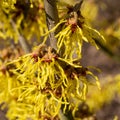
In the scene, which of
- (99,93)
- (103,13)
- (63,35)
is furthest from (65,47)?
(103,13)

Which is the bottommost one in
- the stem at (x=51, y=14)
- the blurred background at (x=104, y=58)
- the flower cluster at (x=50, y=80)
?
the flower cluster at (x=50, y=80)

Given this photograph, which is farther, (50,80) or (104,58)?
(104,58)

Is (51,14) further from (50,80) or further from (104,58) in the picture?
(104,58)

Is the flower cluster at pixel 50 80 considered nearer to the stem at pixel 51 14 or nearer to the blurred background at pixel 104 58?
the stem at pixel 51 14

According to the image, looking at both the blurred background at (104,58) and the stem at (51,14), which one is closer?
the stem at (51,14)

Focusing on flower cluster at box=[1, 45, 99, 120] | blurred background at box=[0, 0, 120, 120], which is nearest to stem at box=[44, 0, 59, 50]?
flower cluster at box=[1, 45, 99, 120]

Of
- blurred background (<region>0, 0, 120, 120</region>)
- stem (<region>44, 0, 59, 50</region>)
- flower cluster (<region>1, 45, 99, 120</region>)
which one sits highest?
blurred background (<region>0, 0, 120, 120</region>)

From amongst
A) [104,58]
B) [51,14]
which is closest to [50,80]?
[51,14]

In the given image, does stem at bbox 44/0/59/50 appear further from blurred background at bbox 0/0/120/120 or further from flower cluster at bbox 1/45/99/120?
blurred background at bbox 0/0/120/120

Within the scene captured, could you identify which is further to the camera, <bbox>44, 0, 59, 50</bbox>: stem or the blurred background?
the blurred background

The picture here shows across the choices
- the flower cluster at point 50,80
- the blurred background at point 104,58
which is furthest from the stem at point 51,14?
the blurred background at point 104,58

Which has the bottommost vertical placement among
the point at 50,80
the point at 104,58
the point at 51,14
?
the point at 50,80

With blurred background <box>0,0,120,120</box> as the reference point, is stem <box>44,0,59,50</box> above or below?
below

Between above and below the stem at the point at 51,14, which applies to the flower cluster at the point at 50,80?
below
